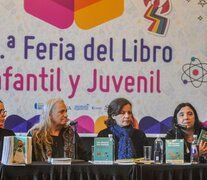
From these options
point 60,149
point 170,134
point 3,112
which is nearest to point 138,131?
point 170,134

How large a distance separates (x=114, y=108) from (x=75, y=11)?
1.11 metres

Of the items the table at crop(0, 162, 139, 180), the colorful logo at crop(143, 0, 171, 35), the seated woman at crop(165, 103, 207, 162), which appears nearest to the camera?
the table at crop(0, 162, 139, 180)

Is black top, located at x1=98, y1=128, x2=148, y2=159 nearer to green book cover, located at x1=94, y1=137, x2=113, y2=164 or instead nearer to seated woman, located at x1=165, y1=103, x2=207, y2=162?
seated woman, located at x1=165, y1=103, x2=207, y2=162

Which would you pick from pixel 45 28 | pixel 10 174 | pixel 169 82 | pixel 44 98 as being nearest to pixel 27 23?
pixel 45 28

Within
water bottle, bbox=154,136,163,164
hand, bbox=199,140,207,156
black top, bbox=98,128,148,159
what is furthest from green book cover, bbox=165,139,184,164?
black top, bbox=98,128,148,159

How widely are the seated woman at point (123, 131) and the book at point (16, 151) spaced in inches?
46.4

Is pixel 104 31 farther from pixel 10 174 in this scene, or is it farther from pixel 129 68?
pixel 10 174

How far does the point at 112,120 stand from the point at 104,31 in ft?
3.14

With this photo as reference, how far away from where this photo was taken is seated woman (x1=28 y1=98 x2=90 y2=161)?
3.88m

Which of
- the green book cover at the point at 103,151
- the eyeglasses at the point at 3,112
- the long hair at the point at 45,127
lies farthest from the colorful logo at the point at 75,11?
the green book cover at the point at 103,151

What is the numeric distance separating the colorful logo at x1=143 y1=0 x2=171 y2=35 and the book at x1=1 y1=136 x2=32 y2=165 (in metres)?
2.46

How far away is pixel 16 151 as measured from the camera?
3.26 metres

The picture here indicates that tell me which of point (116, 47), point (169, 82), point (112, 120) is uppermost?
point (116, 47)

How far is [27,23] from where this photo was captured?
5148 millimetres
